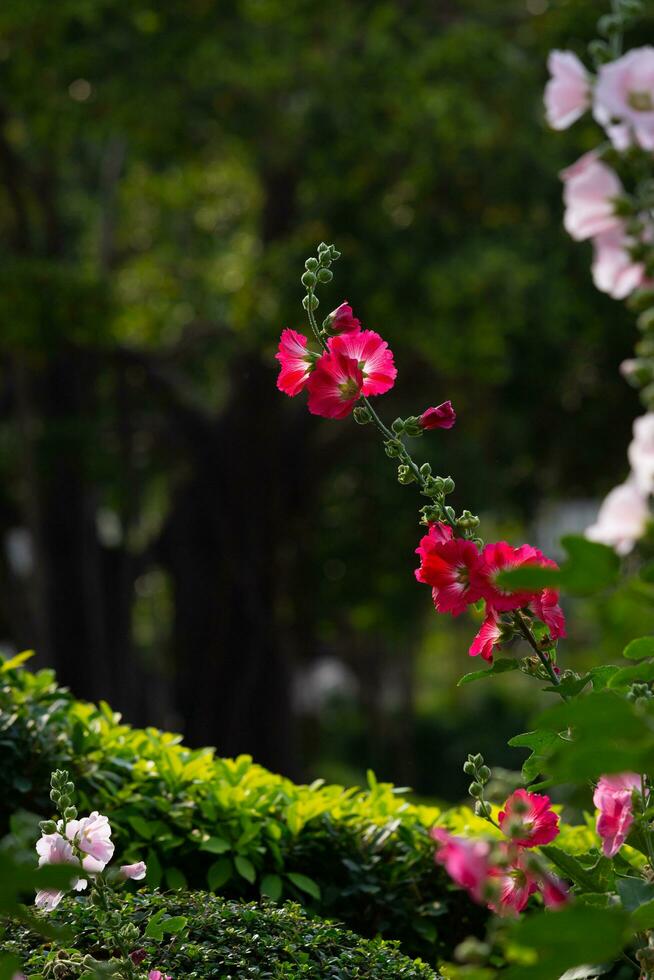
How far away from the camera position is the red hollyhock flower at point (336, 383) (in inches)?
82.2

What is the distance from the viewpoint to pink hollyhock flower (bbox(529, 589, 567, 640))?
6.98 ft

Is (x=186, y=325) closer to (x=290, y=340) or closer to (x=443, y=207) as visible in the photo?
(x=443, y=207)

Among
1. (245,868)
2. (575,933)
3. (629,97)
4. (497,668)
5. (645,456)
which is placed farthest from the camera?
(245,868)

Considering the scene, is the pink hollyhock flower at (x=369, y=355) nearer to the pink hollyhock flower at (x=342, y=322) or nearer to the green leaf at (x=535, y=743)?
the pink hollyhock flower at (x=342, y=322)

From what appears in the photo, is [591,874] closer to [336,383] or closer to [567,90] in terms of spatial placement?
[336,383]

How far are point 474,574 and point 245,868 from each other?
127 centimetres

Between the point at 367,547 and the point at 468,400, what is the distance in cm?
157

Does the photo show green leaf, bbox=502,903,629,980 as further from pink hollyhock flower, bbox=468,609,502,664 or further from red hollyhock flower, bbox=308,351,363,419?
red hollyhock flower, bbox=308,351,363,419

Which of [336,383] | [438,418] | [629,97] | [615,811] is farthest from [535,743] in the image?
[629,97]

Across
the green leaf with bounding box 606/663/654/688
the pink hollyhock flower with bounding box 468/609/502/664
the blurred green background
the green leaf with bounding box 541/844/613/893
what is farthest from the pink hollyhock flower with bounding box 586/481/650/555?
the blurred green background

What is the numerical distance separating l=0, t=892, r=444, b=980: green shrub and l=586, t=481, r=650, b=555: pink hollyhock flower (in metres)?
1.05

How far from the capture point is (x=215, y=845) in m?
2.99

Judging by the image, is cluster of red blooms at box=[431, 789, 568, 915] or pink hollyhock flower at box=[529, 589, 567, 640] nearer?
cluster of red blooms at box=[431, 789, 568, 915]

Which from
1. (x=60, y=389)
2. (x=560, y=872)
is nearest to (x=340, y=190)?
(x=60, y=389)
